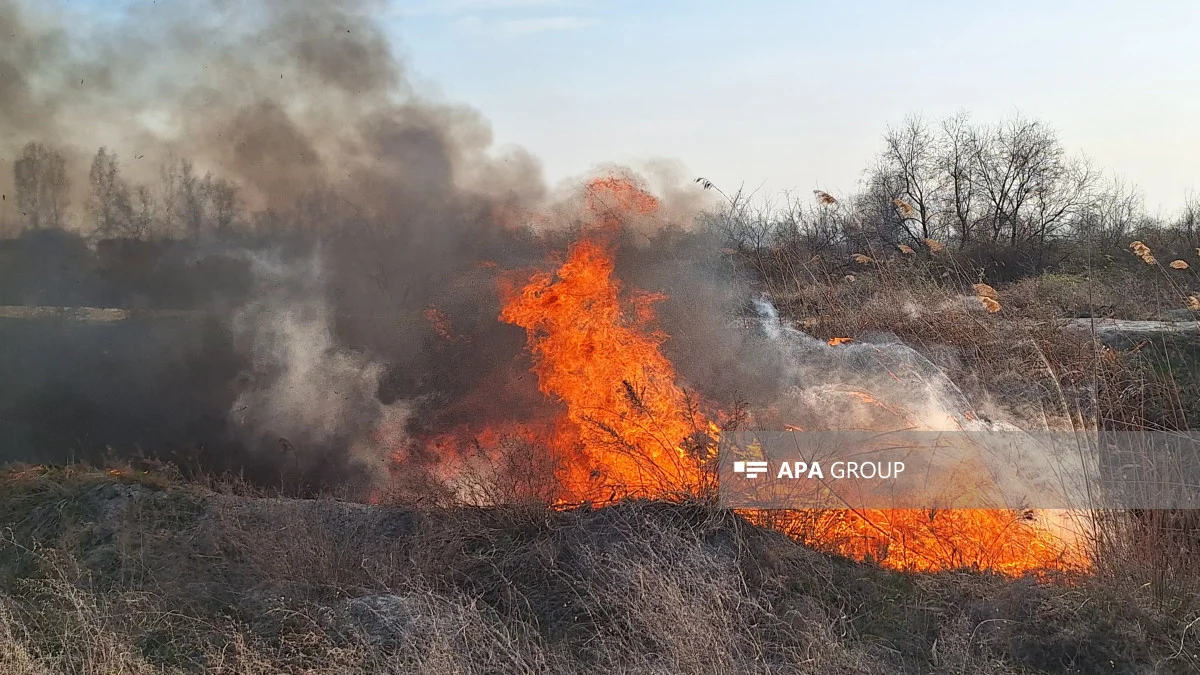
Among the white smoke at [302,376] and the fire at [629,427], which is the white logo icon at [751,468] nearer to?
the fire at [629,427]

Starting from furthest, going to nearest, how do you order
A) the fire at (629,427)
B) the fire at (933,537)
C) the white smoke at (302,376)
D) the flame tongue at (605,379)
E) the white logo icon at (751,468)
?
the white smoke at (302,376)
the flame tongue at (605,379)
the white logo icon at (751,468)
the fire at (629,427)
the fire at (933,537)

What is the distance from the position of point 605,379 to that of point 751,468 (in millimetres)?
Answer: 1830

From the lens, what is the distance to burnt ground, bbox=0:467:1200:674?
15.6ft

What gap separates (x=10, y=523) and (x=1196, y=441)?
1024 centimetres

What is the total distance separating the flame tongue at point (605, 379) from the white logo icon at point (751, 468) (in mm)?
372

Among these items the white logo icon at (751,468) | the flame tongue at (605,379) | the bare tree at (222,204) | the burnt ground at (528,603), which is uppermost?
the bare tree at (222,204)

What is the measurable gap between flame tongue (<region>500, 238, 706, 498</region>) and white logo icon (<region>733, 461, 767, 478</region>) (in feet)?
1.22

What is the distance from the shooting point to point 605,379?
785 centimetres

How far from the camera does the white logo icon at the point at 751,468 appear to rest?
6621 millimetres

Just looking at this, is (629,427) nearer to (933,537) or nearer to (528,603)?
(528,603)

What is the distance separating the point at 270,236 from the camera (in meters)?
11.1

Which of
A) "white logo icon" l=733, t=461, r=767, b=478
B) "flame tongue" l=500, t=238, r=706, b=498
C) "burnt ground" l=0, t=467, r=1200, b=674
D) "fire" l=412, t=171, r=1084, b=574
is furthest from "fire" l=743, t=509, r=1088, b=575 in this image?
"flame tongue" l=500, t=238, r=706, b=498

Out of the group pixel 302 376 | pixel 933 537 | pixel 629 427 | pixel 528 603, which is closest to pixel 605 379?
pixel 629 427

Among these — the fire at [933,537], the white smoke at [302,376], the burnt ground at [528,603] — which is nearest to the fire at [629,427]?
the fire at [933,537]
